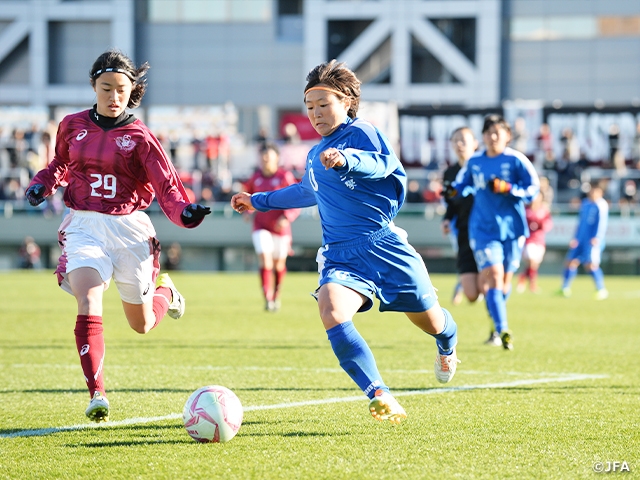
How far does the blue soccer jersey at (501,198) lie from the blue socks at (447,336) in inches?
147

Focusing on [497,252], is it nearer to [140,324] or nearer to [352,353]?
[140,324]

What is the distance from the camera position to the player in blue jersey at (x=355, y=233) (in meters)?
5.23

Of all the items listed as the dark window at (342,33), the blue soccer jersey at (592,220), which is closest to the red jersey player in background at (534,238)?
the blue soccer jersey at (592,220)

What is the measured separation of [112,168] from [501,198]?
193 inches

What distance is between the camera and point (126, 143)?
6.02m

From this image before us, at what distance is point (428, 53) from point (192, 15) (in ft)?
39.0

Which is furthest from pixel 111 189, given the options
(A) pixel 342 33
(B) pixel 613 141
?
(A) pixel 342 33

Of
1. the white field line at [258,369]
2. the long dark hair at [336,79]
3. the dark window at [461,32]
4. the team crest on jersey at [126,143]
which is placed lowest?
the white field line at [258,369]

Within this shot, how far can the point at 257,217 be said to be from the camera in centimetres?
1480

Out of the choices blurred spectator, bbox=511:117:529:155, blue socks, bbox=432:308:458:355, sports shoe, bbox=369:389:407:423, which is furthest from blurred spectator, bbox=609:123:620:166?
sports shoe, bbox=369:389:407:423

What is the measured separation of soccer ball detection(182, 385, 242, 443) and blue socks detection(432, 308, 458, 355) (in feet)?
4.66

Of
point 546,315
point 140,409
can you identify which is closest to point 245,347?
point 140,409

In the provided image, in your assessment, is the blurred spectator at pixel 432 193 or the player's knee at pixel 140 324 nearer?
the player's knee at pixel 140 324

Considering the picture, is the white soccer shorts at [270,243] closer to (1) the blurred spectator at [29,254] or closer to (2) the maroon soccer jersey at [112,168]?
(2) the maroon soccer jersey at [112,168]
